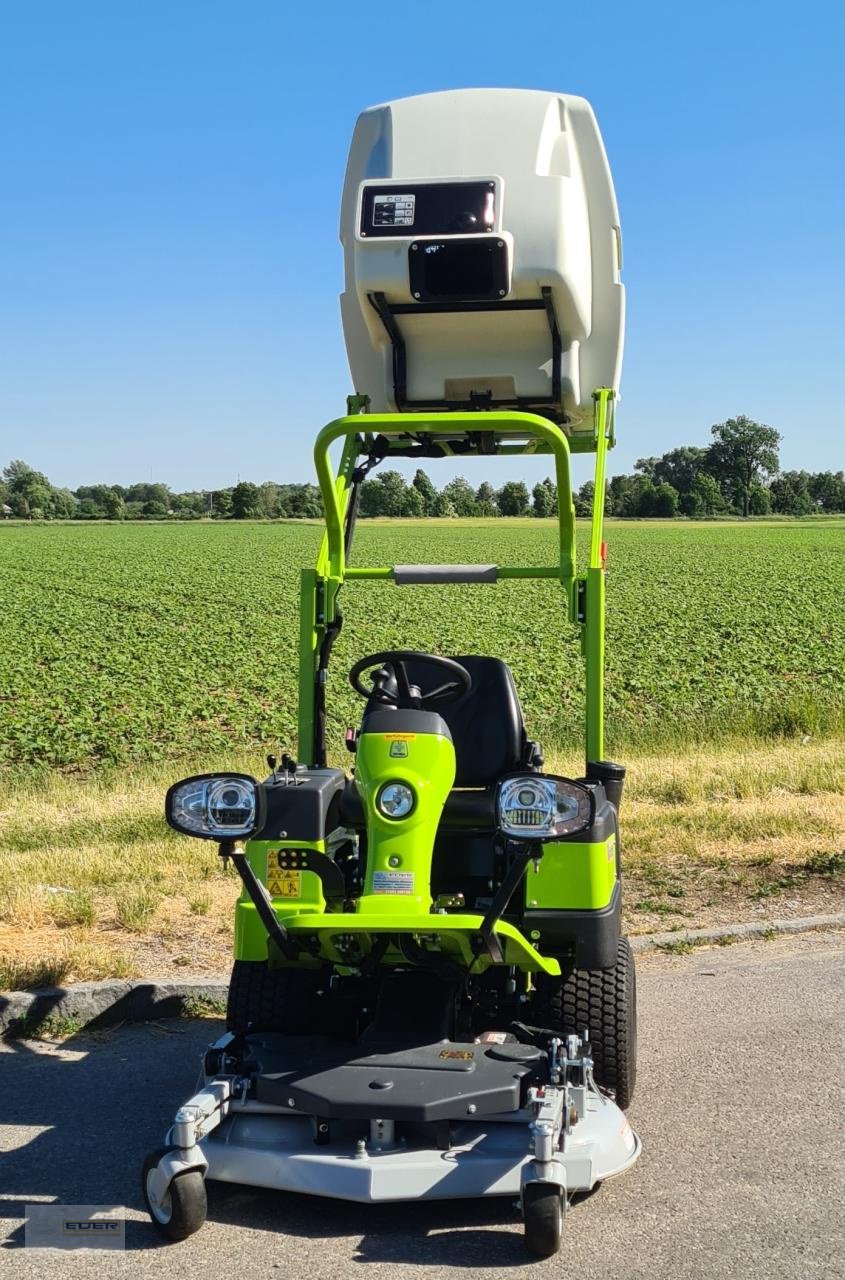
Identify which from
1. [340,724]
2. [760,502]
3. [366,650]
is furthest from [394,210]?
[760,502]

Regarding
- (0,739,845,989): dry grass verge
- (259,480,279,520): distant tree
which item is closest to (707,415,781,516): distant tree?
(259,480,279,520): distant tree

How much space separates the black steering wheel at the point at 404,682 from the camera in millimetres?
4625

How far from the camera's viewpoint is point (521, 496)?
81.1 metres

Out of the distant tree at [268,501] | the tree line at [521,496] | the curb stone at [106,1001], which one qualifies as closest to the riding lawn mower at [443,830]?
the curb stone at [106,1001]

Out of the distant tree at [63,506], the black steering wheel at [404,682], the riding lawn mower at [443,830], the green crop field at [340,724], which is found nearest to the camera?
the riding lawn mower at [443,830]

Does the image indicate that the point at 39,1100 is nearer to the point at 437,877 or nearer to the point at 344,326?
the point at 437,877

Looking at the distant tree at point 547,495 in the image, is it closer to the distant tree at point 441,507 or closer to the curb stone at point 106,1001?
the curb stone at point 106,1001

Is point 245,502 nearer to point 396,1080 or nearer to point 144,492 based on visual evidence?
point 144,492

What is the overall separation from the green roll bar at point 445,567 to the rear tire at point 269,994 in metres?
0.95

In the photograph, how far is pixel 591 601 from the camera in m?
4.85

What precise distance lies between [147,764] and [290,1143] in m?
8.97

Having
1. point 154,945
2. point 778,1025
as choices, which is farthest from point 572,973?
point 154,945

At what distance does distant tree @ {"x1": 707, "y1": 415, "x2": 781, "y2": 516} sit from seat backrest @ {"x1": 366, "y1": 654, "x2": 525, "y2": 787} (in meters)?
118

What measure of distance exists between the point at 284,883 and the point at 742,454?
12128cm
